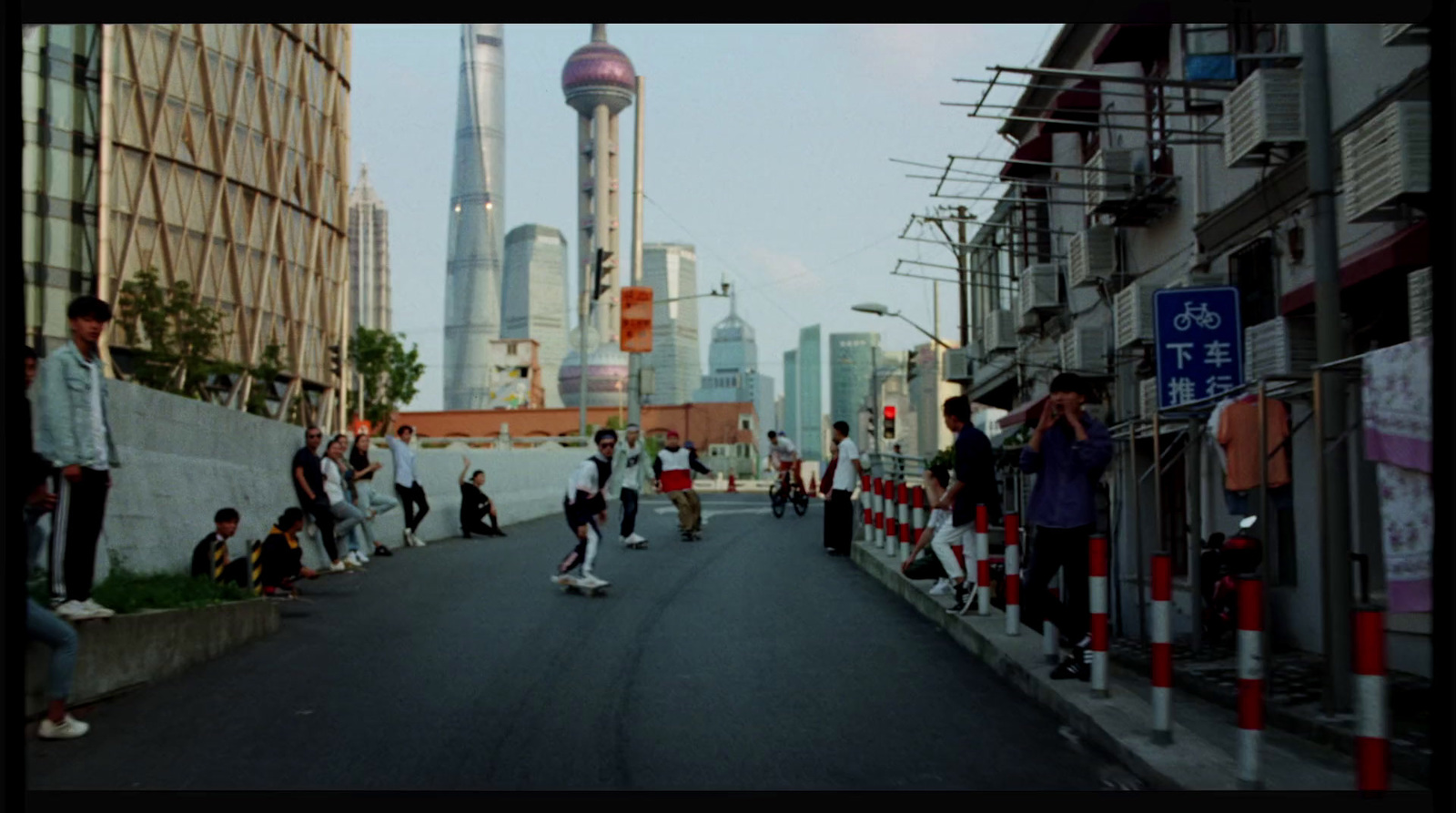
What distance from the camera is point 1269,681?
9102 millimetres

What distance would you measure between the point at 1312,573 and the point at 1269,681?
162 inches

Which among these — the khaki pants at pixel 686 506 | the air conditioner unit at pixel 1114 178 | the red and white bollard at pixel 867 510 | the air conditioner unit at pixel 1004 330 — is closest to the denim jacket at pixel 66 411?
the red and white bollard at pixel 867 510

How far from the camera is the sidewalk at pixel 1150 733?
250 inches

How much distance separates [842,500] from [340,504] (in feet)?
21.1

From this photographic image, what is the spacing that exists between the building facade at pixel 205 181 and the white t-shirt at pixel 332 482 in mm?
35590

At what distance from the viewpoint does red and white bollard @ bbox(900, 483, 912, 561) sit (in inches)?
624

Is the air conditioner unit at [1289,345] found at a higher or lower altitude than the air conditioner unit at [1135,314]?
lower

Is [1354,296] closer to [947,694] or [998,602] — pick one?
[998,602]

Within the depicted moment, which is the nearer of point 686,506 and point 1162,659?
point 1162,659

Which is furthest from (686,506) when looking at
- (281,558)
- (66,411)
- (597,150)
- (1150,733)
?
(597,150)

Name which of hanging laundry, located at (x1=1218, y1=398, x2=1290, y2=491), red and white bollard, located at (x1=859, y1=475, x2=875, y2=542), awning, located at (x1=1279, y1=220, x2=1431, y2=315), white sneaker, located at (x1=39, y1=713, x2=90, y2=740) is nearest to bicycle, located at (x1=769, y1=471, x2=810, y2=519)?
red and white bollard, located at (x1=859, y1=475, x2=875, y2=542)

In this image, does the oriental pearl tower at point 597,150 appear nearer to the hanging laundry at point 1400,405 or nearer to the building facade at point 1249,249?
the building facade at point 1249,249

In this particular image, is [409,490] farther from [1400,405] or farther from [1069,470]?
[1400,405]

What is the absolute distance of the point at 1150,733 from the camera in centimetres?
711
